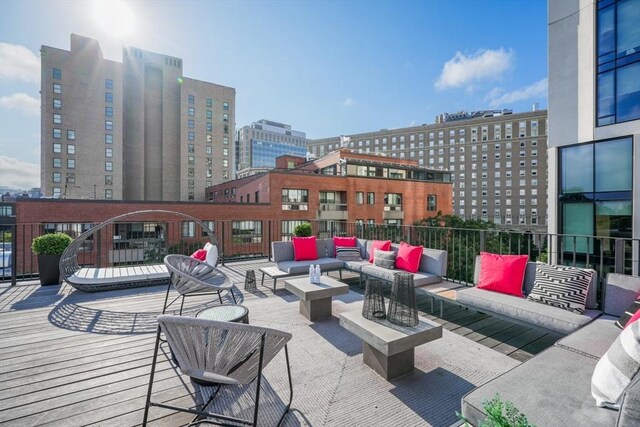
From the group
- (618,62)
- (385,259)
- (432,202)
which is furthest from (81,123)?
(618,62)

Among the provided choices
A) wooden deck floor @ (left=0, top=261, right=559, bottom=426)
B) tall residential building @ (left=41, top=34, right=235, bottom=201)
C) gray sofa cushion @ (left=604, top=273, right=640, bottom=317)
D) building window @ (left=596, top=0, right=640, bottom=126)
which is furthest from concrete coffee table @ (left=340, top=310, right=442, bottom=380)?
tall residential building @ (left=41, top=34, right=235, bottom=201)

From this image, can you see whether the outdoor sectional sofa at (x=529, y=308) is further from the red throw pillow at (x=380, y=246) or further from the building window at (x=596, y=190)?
the building window at (x=596, y=190)

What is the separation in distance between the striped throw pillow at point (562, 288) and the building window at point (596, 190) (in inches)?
325

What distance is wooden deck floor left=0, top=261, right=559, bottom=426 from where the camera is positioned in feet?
6.58

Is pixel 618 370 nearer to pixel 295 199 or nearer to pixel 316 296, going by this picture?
pixel 316 296

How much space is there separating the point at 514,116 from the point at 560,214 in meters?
44.6

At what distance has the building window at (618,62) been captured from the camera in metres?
8.53

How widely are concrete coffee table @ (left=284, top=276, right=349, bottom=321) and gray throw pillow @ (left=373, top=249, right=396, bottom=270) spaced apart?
4.52 feet

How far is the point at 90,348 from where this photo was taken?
9.43 feet

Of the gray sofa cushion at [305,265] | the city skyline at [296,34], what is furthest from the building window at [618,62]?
the gray sofa cushion at [305,265]

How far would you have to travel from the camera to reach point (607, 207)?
8945 millimetres

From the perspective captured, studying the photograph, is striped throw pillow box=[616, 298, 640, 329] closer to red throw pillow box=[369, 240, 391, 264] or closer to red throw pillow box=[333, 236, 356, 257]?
red throw pillow box=[369, 240, 391, 264]

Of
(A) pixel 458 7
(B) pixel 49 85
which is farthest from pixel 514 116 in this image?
(B) pixel 49 85

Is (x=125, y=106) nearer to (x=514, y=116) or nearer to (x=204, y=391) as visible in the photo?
(x=204, y=391)
